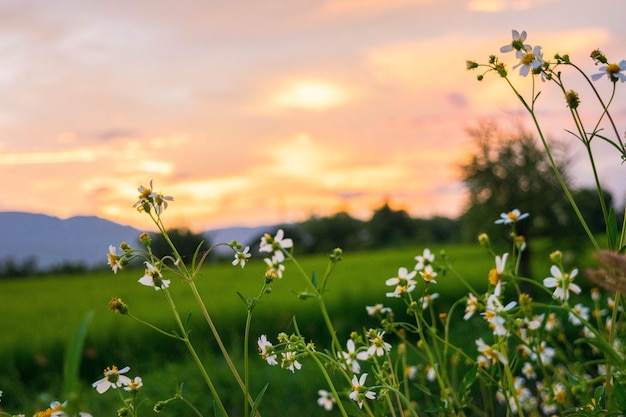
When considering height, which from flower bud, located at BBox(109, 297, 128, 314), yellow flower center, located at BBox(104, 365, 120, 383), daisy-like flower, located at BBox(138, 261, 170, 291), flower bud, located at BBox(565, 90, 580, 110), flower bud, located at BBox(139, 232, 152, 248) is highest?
flower bud, located at BBox(565, 90, 580, 110)

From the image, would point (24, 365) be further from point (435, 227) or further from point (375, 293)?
point (435, 227)

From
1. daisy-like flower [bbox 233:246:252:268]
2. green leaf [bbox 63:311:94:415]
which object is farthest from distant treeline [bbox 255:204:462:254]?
green leaf [bbox 63:311:94:415]

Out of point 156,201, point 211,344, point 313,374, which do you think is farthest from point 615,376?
point 211,344

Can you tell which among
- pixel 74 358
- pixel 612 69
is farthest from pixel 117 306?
pixel 612 69

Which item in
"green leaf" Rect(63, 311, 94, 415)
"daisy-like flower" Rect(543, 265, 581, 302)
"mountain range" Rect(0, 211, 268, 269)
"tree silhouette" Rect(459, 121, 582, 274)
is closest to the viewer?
"green leaf" Rect(63, 311, 94, 415)

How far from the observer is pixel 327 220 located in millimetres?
22266

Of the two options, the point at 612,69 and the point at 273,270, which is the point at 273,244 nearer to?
the point at 273,270

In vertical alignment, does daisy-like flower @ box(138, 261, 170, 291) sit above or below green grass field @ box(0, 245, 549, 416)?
above

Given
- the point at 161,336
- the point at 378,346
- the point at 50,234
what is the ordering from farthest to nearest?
the point at 161,336, the point at 50,234, the point at 378,346

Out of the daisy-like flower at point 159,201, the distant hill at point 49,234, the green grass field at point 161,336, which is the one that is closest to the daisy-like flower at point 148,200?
the daisy-like flower at point 159,201

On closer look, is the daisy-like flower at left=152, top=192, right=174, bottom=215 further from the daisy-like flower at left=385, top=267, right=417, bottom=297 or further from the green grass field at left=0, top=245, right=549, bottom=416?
the green grass field at left=0, top=245, right=549, bottom=416

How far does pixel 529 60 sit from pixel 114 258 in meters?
0.89

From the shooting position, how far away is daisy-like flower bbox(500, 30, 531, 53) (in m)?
1.38

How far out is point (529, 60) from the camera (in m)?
1.38
